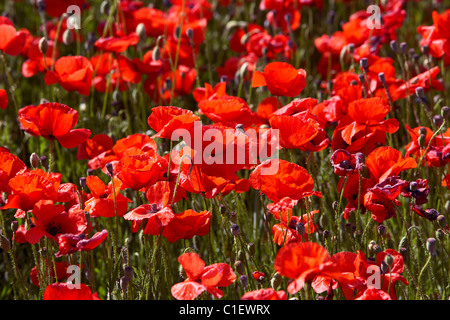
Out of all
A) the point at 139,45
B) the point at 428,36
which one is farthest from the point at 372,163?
the point at 139,45

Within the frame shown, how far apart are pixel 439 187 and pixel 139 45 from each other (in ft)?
A: 5.24

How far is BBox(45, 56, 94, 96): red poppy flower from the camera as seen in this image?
75.5 inches

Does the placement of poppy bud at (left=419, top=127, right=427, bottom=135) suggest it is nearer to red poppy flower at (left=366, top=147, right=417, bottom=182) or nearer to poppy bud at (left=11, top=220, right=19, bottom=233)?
red poppy flower at (left=366, top=147, right=417, bottom=182)

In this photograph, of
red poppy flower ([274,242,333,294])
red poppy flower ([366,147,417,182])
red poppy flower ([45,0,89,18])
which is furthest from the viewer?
red poppy flower ([45,0,89,18])

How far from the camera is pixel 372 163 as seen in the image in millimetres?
1426

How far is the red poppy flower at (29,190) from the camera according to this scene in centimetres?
131

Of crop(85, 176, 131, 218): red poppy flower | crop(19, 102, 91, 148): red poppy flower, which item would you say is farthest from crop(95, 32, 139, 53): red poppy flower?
crop(85, 176, 131, 218): red poppy flower

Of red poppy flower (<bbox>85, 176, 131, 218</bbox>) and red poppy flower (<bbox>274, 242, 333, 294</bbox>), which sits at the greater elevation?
red poppy flower (<bbox>85, 176, 131, 218</bbox>)

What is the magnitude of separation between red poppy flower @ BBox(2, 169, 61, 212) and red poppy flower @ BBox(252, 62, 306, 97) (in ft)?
2.14

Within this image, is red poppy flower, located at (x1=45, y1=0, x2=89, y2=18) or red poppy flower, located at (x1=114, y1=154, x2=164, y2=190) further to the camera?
red poppy flower, located at (x1=45, y1=0, x2=89, y2=18)

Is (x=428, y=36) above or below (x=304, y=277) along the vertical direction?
above

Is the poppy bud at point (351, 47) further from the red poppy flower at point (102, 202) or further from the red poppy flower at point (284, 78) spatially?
the red poppy flower at point (102, 202)

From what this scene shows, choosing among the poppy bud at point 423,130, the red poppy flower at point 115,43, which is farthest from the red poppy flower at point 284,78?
the red poppy flower at point 115,43
